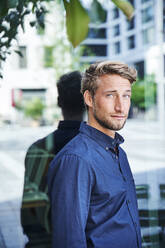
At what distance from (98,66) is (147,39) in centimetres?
413

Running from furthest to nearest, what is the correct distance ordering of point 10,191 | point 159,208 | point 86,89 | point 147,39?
point 10,191
point 147,39
point 159,208
point 86,89

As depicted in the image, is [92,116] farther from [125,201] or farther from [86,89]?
[125,201]

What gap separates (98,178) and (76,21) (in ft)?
2.45

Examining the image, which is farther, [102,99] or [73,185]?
[102,99]

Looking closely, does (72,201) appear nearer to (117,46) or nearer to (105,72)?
(105,72)

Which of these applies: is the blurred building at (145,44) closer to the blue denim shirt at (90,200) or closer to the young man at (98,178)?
the young man at (98,178)

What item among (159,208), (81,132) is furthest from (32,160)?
(81,132)

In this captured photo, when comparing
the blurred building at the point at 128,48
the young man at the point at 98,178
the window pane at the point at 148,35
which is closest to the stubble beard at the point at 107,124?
the young man at the point at 98,178

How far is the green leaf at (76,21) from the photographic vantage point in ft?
1.78

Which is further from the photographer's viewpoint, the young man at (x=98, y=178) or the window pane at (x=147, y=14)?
the window pane at (x=147, y=14)

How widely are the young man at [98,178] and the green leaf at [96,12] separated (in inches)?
27.0

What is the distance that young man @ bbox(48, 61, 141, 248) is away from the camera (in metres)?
1.18

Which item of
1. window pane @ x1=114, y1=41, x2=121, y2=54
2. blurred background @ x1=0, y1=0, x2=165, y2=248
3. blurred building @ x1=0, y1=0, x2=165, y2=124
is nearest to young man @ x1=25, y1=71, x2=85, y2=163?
blurred background @ x1=0, y1=0, x2=165, y2=248

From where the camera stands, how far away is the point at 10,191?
5719 mm
